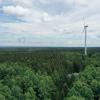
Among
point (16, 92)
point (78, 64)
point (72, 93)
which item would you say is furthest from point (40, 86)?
point (78, 64)

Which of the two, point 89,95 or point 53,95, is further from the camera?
point 53,95

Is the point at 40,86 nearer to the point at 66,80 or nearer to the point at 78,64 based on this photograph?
the point at 66,80

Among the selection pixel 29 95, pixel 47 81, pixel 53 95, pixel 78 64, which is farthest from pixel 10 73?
pixel 78 64

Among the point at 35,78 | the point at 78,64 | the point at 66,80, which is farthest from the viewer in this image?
the point at 78,64

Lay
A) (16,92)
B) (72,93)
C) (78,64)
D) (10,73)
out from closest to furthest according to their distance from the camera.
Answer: (72,93), (16,92), (10,73), (78,64)

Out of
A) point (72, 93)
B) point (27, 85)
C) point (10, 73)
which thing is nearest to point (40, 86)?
point (27, 85)

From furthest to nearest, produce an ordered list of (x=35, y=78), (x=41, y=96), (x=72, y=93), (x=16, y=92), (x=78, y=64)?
(x=78, y=64), (x=35, y=78), (x=41, y=96), (x=16, y=92), (x=72, y=93)

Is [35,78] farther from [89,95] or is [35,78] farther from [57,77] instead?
[89,95]

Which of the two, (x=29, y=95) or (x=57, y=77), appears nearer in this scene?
(x=29, y=95)

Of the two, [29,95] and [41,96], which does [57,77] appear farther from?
[29,95]

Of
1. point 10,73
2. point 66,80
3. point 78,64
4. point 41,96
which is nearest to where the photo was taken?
point 41,96
